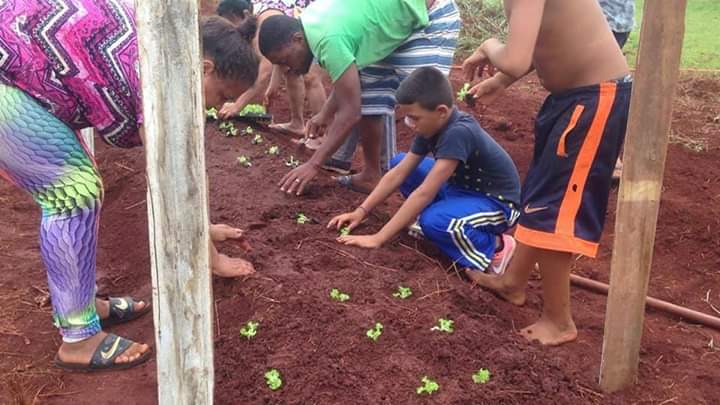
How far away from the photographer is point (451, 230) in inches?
152

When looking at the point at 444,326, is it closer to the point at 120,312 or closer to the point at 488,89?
the point at 488,89

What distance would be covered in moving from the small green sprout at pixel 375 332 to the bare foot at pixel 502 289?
861mm

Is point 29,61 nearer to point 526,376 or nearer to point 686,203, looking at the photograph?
point 526,376

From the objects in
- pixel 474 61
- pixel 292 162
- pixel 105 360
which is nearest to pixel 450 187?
pixel 474 61

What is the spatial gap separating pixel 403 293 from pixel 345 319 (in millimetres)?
413

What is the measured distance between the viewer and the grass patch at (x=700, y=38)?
8297 mm

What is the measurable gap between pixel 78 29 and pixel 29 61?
0.67 feet

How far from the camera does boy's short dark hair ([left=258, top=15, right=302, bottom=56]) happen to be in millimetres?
4402

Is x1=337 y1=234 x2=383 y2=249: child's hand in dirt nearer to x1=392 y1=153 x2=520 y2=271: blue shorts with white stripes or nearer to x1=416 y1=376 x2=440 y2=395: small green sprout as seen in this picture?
x1=392 y1=153 x2=520 y2=271: blue shorts with white stripes

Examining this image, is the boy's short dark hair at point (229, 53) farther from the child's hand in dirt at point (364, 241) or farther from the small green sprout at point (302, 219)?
the small green sprout at point (302, 219)

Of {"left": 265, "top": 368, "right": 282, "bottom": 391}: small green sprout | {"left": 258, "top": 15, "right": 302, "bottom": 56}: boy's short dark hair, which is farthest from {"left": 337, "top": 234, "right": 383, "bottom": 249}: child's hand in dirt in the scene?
{"left": 258, "top": 15, "right": 302, "bottom": 56}: boy's short dark hair

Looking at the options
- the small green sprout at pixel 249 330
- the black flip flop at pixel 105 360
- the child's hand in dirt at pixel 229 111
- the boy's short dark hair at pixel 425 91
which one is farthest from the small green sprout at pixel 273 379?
the child's hand in dirt at pixel 229 111

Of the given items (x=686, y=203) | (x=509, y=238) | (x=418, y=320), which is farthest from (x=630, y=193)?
(x=686, y=203)

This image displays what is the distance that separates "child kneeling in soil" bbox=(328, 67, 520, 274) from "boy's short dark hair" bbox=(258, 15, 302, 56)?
893 mm
